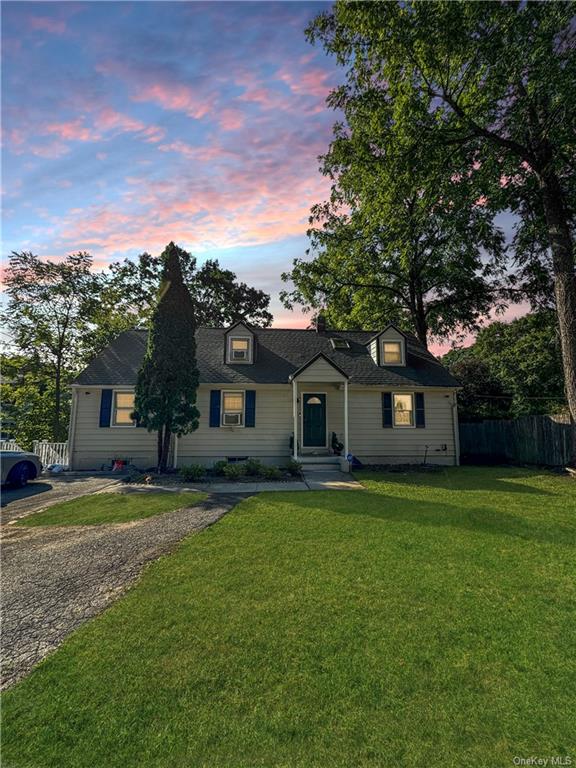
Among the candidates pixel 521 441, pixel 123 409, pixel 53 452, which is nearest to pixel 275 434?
pixel 123 409

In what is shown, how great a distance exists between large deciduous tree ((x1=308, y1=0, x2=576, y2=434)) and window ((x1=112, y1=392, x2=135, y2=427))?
49.7 feet

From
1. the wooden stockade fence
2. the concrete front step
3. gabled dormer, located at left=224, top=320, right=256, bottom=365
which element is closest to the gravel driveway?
the concrete front step

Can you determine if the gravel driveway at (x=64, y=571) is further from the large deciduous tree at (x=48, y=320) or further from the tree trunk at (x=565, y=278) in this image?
the large deciduous tree at (x=48, y=320)

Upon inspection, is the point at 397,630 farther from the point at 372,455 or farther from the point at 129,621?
the point at 372,455

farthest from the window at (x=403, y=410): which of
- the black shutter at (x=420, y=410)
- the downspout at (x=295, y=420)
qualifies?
the downspout at (x=295, y=420)

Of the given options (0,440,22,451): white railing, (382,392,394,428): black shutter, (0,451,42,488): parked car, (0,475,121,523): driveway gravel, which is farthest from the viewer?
(0,440,22,451): white railing

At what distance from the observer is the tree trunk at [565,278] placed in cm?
1244

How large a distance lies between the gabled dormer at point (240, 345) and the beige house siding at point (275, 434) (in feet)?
5.36

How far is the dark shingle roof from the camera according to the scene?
14849 millimetres

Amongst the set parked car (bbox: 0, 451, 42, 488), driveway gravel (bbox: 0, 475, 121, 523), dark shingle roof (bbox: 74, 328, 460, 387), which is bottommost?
driveway gravel (bbox: 0, 475, 121, 523)

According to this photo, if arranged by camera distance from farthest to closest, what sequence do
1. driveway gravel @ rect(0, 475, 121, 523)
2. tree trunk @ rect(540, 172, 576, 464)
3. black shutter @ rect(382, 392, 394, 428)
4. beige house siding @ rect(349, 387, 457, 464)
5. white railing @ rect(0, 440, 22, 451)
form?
white railing @ rect(0, 440, 22, 451)
black shutter @ rect(382, 392, 394, 428)
beige house siding @ rect(349, 387, 457, 464)
tree trunk @ rect(540, 172, 576, 464)
driveway gravel @ rect(0, 475, 121, 523)

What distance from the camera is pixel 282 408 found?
14969 millimetres

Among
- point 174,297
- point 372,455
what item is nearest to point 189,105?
point 174,297

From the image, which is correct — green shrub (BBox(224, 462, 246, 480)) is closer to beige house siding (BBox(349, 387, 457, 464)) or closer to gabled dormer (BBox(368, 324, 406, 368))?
beige house siding (BBox(349, 387, 457, 464))
